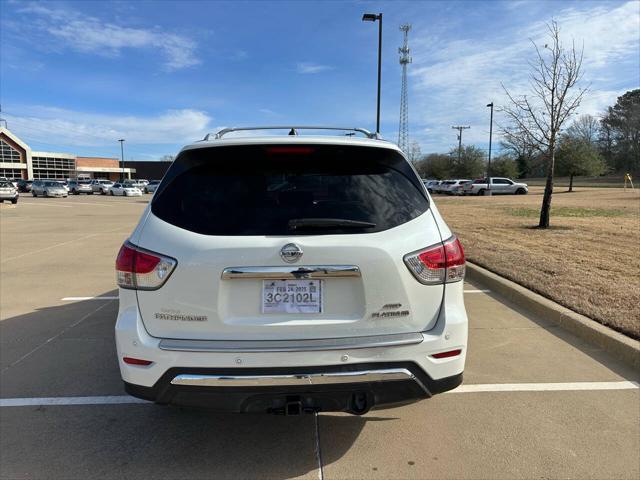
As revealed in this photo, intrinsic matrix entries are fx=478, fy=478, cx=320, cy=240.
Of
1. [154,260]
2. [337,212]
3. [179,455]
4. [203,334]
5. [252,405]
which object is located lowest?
[179,455]

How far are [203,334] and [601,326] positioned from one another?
160 inches

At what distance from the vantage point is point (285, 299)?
2492 millimetres

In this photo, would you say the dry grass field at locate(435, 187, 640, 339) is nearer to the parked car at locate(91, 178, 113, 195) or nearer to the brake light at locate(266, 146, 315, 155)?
the brake light at locate(266, 146, 315, 155)

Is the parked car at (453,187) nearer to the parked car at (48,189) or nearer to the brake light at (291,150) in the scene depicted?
the parked car at (48,189)

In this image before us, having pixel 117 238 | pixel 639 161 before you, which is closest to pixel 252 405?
pixel 117 238

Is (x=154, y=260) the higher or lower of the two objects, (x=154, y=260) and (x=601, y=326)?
the higher

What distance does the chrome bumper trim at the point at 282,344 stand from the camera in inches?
96.0

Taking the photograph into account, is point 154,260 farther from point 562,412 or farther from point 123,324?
point 562,412

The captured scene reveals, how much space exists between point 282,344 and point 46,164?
352ft

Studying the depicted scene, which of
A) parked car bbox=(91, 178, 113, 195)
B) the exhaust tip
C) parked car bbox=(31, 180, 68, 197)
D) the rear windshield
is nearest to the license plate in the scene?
the rear windshield

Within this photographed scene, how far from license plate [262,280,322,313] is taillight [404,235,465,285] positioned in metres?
0.52

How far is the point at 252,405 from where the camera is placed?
8.13 ft

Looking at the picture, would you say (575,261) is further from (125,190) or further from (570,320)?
(125,190)

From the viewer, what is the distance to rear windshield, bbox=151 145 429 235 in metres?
2.55
